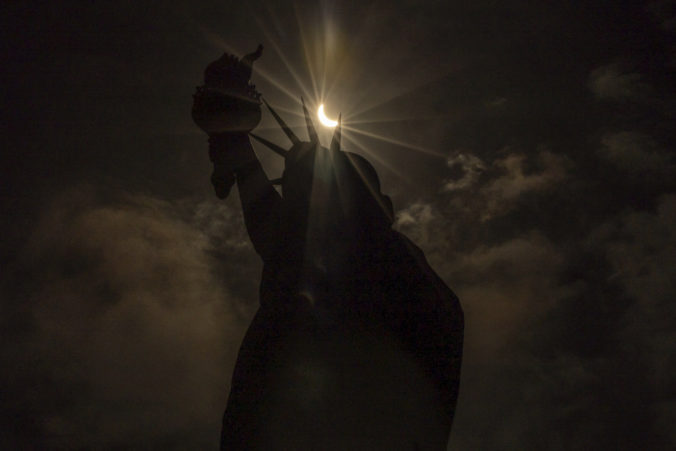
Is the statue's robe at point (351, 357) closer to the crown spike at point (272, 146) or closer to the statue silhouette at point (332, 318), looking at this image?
the statue silhouette at point (332, 318)

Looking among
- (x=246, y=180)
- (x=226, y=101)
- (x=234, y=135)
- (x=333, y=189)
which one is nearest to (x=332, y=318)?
(x=333, y=189)

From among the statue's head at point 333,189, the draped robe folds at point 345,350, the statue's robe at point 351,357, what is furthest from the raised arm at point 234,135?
the statue's robe at point 351,357

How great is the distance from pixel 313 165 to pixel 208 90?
9.74 ft

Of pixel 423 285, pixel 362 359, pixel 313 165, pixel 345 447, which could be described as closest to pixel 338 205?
pixel 313 165

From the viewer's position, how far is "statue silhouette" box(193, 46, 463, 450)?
6406 millimetres

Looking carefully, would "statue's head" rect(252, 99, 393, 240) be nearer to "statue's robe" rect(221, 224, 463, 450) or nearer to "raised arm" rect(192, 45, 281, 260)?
"statue's robe" rect(221, 224, 463, 450)

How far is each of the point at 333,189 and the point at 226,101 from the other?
3107mm

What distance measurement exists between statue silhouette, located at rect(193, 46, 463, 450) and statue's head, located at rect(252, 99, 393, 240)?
21mm

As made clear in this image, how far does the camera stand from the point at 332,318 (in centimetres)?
664

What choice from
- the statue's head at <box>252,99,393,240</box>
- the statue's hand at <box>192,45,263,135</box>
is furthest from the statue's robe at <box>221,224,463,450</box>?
the statue's hand at <box>192,45,263,135</box>

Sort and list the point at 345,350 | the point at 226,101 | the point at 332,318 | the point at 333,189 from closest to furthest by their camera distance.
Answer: the point at 332,318 < the point at 345,350 < the point at 333,189 < the point at 226,101

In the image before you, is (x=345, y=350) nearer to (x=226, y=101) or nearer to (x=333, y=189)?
(x=333, y=189)

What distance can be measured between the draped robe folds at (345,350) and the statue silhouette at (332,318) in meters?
0.02

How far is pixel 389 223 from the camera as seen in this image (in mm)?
8602
